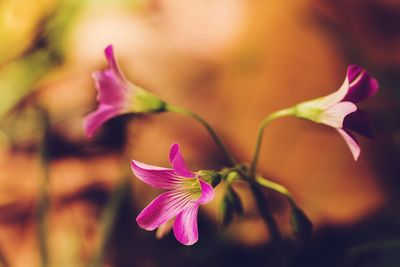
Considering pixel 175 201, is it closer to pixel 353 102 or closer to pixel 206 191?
pixel 206 191

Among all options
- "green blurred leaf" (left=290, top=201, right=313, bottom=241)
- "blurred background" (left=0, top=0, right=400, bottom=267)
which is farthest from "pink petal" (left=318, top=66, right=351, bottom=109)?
"blurred background" (left=0, top=0, right=400, bottom=267)

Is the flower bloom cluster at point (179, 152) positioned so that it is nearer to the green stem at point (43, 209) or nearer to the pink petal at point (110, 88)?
the pink petal at point (110, 88)

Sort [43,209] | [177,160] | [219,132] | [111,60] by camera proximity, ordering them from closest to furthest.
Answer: [177,160] < [111,60] < [43,209] < [219,132]

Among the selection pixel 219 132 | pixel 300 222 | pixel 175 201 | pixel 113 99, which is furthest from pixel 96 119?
pixel 219 132

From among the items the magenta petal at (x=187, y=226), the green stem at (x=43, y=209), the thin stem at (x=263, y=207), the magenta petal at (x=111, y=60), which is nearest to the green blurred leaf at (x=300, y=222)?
the thin stem at (x=263, y=207)

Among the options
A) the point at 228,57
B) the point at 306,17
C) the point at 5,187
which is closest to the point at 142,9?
the point at 228,57

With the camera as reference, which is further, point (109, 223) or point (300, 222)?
point (109, 223)
